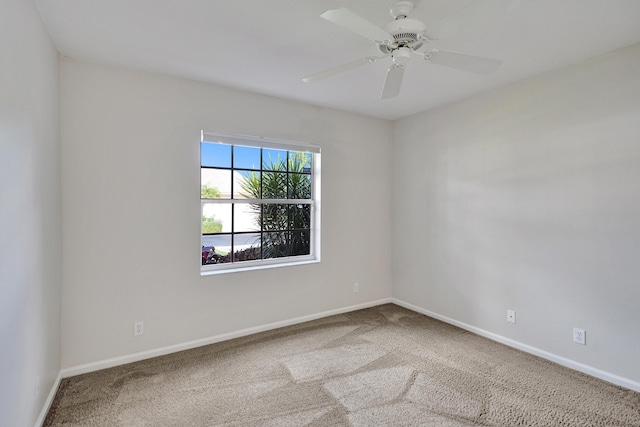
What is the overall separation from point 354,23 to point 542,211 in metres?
2.36

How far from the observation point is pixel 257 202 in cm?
335

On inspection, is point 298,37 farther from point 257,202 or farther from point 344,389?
point 344,389

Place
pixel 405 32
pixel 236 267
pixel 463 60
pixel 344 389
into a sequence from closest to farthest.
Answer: pixel 405 32, pixel 463 60, pixel 344 389, pixel 236 267

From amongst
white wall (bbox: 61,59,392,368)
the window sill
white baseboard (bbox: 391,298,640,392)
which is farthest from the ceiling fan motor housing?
white baseboard (bbox: 391,298,640,392)

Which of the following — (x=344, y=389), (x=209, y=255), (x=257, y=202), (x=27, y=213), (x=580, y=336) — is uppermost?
(x=257, y=202)

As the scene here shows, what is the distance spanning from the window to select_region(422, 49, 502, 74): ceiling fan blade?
190cm

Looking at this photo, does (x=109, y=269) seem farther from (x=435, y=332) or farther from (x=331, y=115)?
(x=435, y=332)

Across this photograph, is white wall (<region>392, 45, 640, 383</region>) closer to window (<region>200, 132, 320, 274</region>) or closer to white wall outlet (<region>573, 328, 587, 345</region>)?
white wall outlet (<region>573, 328, 587, 345</region>)

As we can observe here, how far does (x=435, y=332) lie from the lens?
3.34m

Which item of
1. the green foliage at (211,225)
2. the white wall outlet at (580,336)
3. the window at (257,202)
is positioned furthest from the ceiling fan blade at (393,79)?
the white wall outlet at (580,336)

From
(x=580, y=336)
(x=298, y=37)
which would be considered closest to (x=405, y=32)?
(x=298, y=37)

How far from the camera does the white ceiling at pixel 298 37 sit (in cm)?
181

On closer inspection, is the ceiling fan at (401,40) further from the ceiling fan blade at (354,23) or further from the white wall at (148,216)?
the white wall at (148,216)

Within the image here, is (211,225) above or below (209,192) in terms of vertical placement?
below
